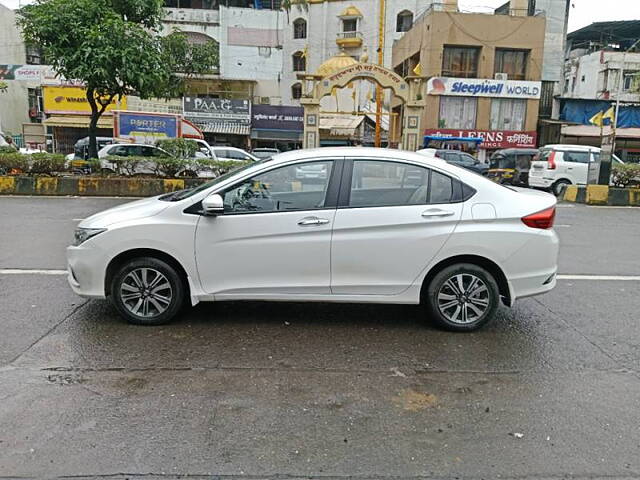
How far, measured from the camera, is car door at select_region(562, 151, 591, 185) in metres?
18.1

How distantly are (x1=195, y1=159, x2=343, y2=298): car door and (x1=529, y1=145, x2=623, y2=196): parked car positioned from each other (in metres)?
15.4

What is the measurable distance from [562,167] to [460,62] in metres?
16.0

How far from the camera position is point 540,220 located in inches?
193

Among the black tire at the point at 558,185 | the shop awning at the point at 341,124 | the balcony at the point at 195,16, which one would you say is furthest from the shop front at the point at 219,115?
the black tire at the point at 558,185

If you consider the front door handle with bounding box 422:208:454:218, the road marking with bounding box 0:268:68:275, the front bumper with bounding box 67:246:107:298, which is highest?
the front door handle with bounding box 422:208:454:218

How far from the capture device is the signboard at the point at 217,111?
111 feet

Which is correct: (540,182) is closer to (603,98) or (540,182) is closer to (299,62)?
(603,98)

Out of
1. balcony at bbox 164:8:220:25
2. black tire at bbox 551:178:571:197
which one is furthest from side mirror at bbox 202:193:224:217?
balcony at bbox 164:8:220:25

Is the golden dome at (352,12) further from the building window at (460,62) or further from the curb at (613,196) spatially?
the curb at (613,196)

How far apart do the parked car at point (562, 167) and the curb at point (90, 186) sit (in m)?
11.2

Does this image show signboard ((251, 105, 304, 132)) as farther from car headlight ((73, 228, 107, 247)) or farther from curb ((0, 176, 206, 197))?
car headlight ((73, 228, 107, 247))

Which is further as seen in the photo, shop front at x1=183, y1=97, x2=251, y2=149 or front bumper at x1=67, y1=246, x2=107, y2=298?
shop front at x1=183, y1=97, x2=251, y2=149

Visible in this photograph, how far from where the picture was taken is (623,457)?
3.10 m

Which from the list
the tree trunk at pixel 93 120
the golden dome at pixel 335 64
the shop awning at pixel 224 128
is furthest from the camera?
the golden dome at pixel 335 64
